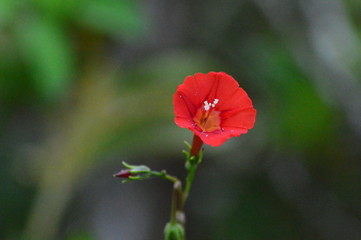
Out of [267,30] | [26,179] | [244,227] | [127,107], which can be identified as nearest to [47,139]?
[26,179]

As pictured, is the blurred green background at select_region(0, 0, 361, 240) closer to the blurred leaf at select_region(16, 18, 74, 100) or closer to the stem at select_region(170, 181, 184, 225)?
the blurred leaf at select_region(16, 18, 74, 100)

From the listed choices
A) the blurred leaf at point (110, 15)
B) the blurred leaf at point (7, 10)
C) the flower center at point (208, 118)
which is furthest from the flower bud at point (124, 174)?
the blurred leaf at point (110, 15)

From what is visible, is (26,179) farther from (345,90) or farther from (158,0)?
(345,90)

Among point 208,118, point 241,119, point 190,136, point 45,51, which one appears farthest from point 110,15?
point 241,119

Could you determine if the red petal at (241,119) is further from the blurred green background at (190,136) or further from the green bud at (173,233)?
the blurred green background at (190,136)

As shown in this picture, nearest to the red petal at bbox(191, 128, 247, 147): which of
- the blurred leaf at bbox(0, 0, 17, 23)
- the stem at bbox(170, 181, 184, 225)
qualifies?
the stem at bbox(170, 181, 184, 225)
